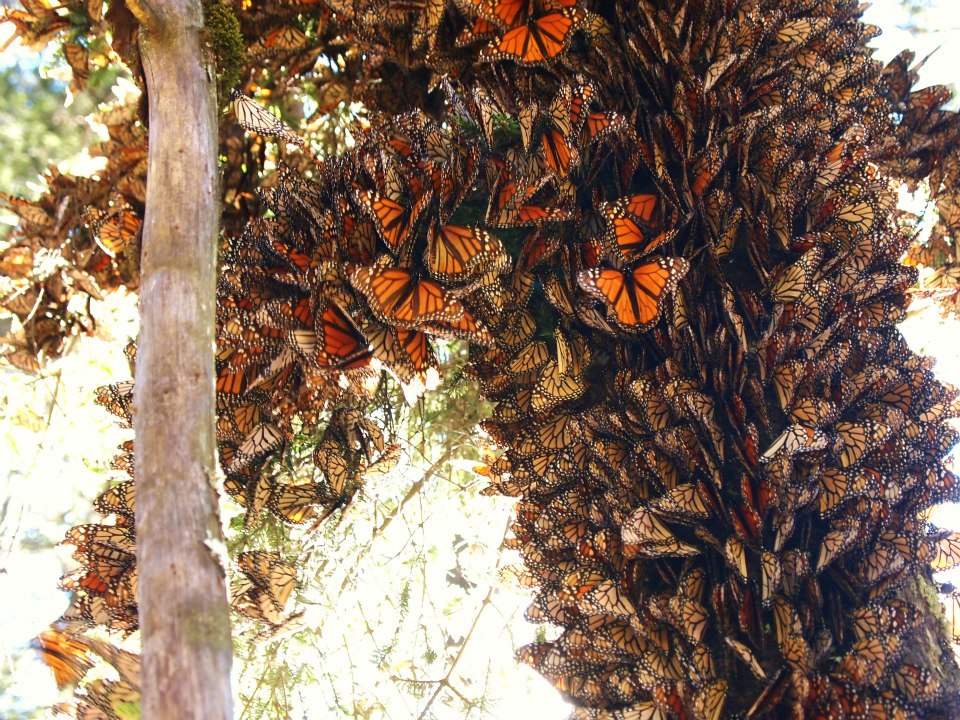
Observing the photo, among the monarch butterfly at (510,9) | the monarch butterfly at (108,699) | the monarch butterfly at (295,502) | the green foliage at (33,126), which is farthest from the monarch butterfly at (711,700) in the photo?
the green foliage at (33,126)

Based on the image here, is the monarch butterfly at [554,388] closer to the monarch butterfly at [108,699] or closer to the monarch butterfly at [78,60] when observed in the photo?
the monarch butterfly at [108,699]

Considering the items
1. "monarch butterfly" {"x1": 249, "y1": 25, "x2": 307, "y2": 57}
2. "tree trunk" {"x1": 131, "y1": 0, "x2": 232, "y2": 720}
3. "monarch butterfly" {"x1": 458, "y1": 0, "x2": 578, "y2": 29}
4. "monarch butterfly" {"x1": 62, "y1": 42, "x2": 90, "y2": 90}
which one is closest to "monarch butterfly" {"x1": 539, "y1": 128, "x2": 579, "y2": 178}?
"monarch butterfly" {"x1": 458, "y1": 0, "x2": 578, "y2": 29}

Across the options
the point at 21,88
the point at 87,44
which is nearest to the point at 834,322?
the point at 87,44

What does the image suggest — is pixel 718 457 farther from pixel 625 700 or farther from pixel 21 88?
pixel 21 88

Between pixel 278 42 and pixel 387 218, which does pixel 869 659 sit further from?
pixel 278 42

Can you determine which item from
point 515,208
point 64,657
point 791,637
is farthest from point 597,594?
point 64,657

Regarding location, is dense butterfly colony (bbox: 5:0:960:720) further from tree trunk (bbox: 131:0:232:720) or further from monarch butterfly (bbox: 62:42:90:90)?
monarch butterfly (bbox: 62:42:90:90)
